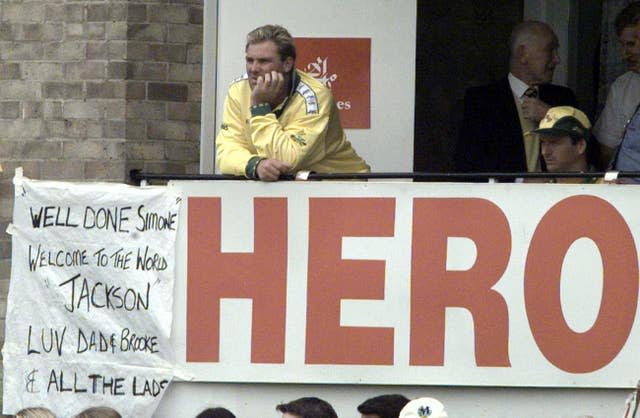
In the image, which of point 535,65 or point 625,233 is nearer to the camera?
point 625,233

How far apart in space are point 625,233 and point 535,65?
1.63m

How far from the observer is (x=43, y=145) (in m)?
9.96

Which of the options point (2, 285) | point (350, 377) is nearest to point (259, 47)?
point (350, 377)

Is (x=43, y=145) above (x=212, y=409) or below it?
above

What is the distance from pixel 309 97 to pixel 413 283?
3.66ft

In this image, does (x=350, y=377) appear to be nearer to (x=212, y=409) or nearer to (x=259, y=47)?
(x=212, y=409)

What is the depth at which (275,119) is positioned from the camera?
28.4 feet

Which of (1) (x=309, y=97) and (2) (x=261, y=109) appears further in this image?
(1) (x=309, y=97)

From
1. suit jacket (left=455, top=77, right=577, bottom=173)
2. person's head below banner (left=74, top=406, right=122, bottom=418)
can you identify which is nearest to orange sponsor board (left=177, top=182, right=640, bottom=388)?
person's head below banner (left=74, top=406, right=122, bottom=418)

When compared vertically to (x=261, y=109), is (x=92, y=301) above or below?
below

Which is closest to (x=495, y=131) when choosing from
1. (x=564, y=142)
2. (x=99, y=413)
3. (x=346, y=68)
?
(x=564, y=142)

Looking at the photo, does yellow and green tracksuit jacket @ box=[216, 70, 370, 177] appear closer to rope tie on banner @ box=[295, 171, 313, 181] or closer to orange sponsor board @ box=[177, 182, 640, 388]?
rope tie on banner @ box=[295, 171, 313, 181]

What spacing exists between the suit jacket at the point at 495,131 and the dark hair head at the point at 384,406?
1.93 meters

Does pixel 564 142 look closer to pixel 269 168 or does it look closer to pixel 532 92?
pixel 532 92
